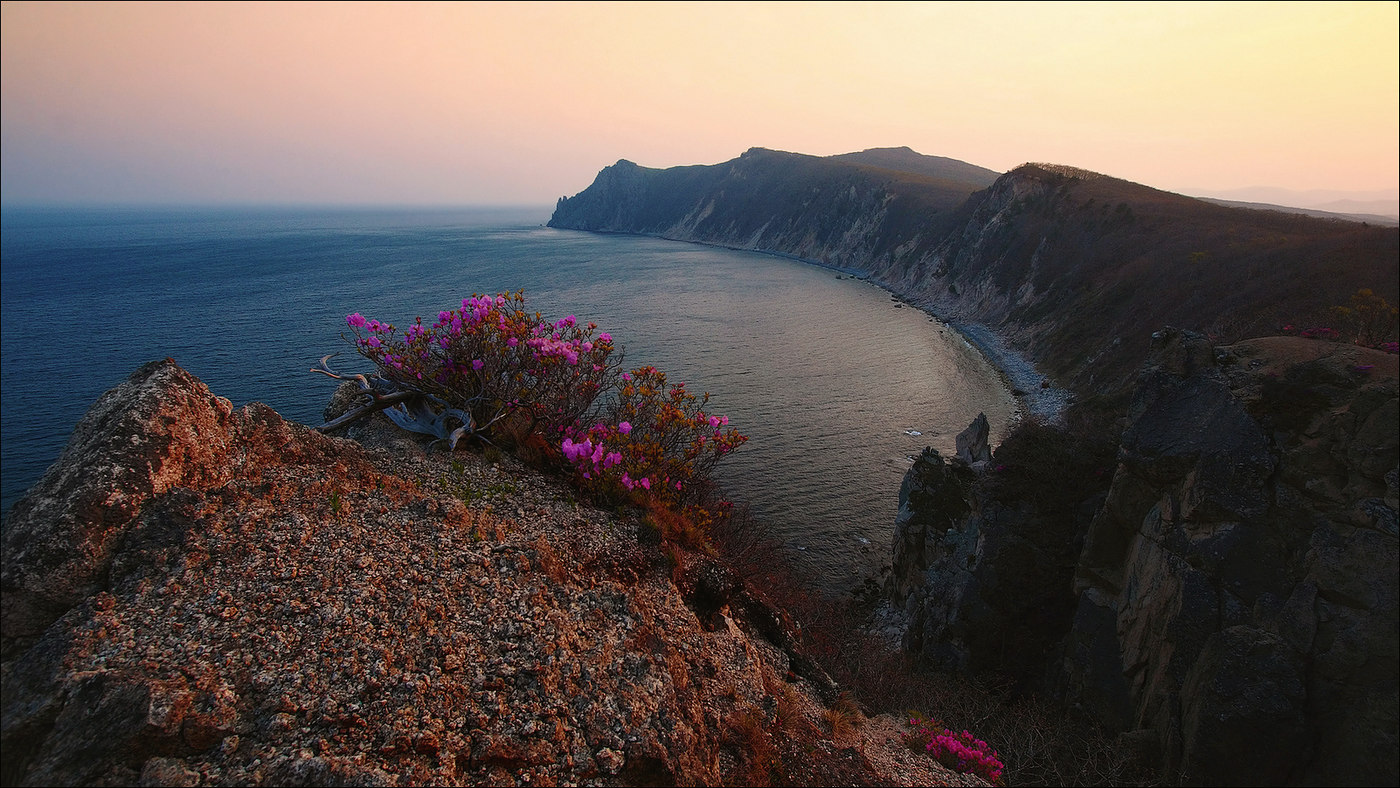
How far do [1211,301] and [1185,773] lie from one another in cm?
3862

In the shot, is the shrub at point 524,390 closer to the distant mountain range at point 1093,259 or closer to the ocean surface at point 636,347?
the ocean surface at point 636,347

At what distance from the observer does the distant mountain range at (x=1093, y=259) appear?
32.4 metres

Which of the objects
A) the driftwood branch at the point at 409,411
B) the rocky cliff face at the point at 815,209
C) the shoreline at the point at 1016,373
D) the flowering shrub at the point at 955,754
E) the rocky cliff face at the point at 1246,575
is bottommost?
the shoreline at the point at 1016,373

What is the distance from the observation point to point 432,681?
6.09 meters

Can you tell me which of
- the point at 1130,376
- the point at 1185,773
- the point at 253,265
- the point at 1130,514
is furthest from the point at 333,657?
the point at 253,265

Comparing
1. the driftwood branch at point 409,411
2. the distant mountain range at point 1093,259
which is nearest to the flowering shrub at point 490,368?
the driftwood branch at point 409,411

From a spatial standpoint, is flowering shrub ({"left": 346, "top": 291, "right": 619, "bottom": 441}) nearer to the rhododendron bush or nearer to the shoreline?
the rhododendron bush

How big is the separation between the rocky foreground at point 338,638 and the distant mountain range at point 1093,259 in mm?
31073

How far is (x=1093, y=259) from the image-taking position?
57.9 meters

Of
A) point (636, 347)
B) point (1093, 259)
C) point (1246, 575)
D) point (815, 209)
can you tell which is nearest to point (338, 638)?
point (1246, 575)

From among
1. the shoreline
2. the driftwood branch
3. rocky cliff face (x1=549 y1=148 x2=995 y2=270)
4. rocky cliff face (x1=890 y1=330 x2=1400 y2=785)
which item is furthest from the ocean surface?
rocky cliff face (x1=549 y1=148 x2=995 y2=270)

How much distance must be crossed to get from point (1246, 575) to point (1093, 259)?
A: 57492 mm

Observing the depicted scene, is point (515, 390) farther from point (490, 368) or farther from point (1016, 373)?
point (1016, 373)

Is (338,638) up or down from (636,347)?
up
